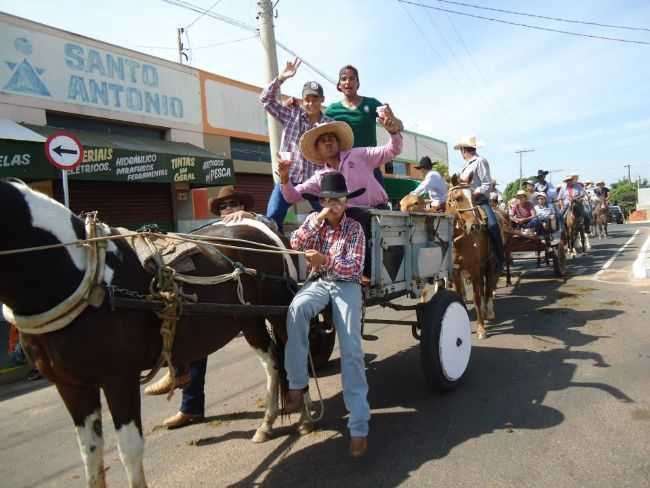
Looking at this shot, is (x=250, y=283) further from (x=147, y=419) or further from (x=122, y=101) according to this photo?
(x=122, y=101)

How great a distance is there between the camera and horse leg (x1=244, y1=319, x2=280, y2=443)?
11.9ft

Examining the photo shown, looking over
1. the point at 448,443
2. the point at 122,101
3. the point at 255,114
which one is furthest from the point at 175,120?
the point at 448,443

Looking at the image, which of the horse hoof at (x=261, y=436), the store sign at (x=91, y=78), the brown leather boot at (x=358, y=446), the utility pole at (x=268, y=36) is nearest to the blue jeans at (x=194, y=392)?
the horse hoof at (x=261, y=436)

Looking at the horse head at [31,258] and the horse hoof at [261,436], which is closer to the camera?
the horse head at [31,258]

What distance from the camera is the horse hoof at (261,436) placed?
357 cm

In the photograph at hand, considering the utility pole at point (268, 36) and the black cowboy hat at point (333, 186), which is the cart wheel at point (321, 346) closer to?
the black cowboy hat at point (333, 186)

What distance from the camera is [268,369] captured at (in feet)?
12.9

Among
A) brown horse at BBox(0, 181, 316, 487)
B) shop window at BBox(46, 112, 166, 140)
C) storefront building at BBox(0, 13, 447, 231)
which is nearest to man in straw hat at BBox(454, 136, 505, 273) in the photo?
storefront building at BBox(0, 13, 447, 231)

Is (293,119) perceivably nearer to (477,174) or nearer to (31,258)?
(31,258)

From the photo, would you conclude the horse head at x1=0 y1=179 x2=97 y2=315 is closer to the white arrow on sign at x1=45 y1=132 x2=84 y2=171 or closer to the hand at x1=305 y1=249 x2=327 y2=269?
the hand at x1=305 y1=249 x2=327 y2=269

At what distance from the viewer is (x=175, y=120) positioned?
13992 mm

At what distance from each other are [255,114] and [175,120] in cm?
360

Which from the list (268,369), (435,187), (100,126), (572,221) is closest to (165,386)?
(268,369)

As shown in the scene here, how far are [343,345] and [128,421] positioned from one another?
53.2 inches
